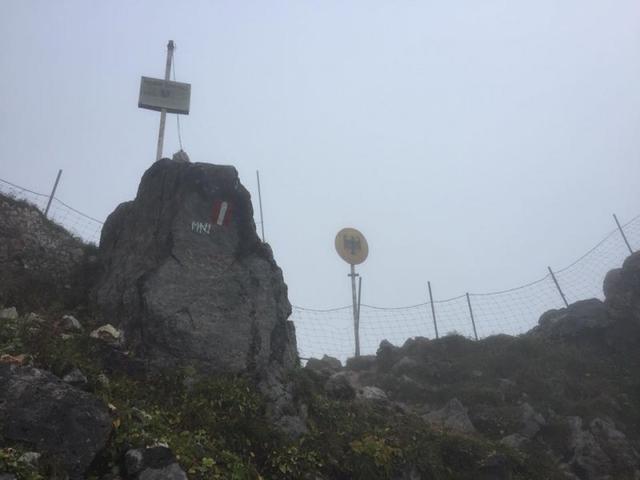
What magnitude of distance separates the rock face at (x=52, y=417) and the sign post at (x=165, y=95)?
11.0m

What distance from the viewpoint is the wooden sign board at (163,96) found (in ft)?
53.5

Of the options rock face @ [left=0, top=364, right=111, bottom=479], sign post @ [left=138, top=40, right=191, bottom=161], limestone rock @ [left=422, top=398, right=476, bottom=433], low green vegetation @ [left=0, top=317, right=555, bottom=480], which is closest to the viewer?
rock face @ [left=0, top=364, right=111, bottom=479]

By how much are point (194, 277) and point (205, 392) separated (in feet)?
9.44

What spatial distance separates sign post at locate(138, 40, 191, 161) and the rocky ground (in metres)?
4.10

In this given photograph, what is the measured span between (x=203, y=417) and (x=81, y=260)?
263 inches

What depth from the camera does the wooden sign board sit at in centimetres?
1631

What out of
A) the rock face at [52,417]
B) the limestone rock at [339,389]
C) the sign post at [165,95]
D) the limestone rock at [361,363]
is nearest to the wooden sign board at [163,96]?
the sign post at [165,95]

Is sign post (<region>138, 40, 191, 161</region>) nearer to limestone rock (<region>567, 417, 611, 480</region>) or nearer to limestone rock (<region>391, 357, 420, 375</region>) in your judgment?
limestone rock (<region>391, 357, 420, 375</region>)

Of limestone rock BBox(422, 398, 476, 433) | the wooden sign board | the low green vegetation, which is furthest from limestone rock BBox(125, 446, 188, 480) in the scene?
the wooden sign board

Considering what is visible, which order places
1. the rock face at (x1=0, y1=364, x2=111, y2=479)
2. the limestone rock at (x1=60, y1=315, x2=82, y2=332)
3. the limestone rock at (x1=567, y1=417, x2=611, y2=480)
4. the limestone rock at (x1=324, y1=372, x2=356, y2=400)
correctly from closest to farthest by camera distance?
the rock face at (x1=0, y1=364, x2=111, y2=479)
the limestone rock at (x1=60, y1=315, x2=82, y2=332)
the limestone rock at (x1=324, y1=372, x2=356, y2=400)
the limestone rock at (x1=567, y1=417, x2=611, y2=480)

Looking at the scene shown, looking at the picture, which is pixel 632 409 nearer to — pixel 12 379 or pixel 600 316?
pixel 600 316

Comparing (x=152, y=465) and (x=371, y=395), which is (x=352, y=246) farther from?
(x=152, y=465)

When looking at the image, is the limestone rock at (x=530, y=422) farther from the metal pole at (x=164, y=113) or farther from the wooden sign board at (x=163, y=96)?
the wooden sign board at (x=163, y=96)

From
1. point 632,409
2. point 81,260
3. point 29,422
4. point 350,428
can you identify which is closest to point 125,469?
point 29,422
